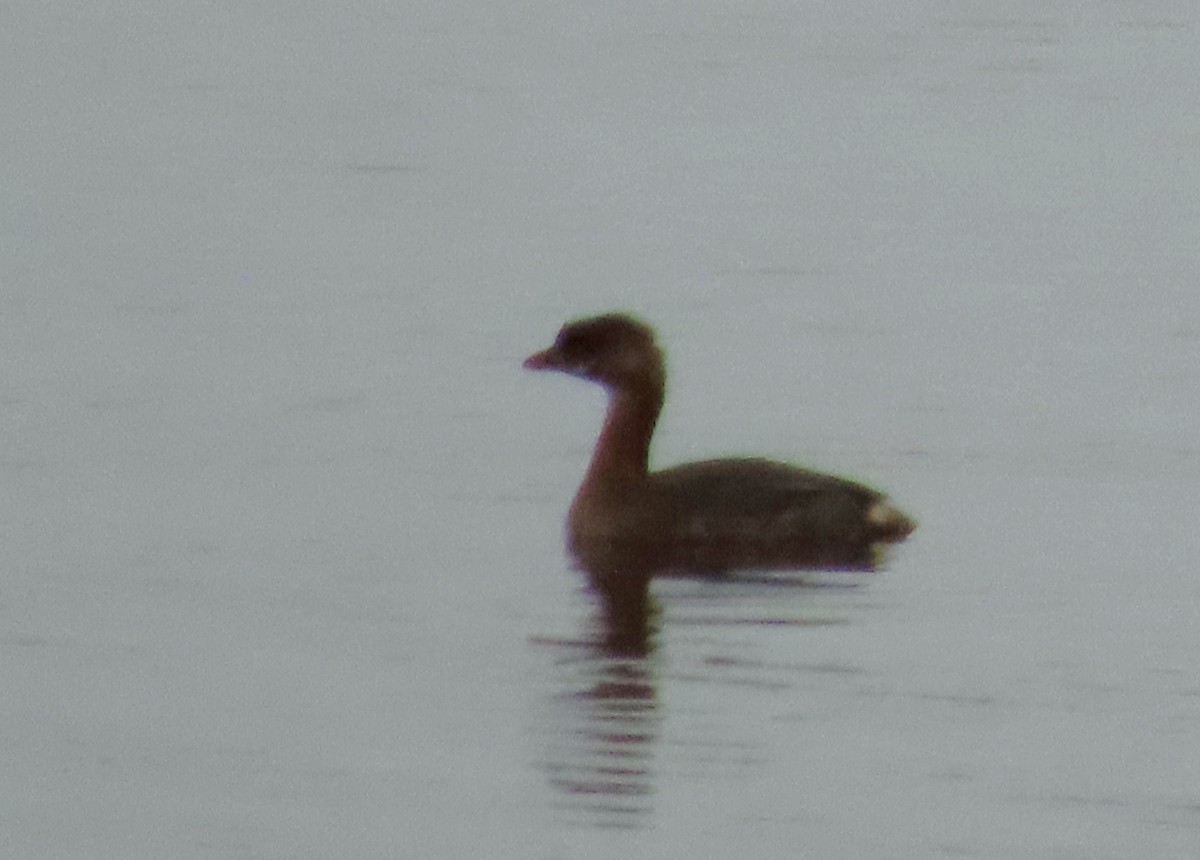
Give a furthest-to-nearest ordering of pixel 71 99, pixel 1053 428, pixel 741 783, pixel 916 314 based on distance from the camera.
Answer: pixel 71 99 → pixel 916 314 → pixel 1053 428 → pixel 741 783

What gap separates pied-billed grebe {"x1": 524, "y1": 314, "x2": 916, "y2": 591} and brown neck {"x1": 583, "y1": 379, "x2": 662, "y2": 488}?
0.04 ft

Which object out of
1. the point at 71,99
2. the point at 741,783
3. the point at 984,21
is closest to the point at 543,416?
the point at 741,783

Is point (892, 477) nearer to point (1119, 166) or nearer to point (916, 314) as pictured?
point (916, 314)

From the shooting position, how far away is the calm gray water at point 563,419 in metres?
10.5

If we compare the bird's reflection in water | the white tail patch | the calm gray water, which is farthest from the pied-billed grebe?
the bird's reflection in water

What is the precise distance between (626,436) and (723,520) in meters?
0.73

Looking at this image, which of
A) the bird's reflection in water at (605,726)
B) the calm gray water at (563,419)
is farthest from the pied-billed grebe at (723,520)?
the bird's reflection in water at (605,726)

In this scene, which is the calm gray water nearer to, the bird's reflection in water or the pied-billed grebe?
the bird's reflection in water

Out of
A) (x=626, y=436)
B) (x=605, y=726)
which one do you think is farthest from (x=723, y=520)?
(x=605, y=726)

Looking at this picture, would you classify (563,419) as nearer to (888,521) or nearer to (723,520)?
(723,520)

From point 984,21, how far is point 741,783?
2038cm

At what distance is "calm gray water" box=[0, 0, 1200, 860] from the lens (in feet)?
34.3

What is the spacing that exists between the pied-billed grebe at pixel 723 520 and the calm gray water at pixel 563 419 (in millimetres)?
201

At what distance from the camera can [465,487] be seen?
48.5 feet
